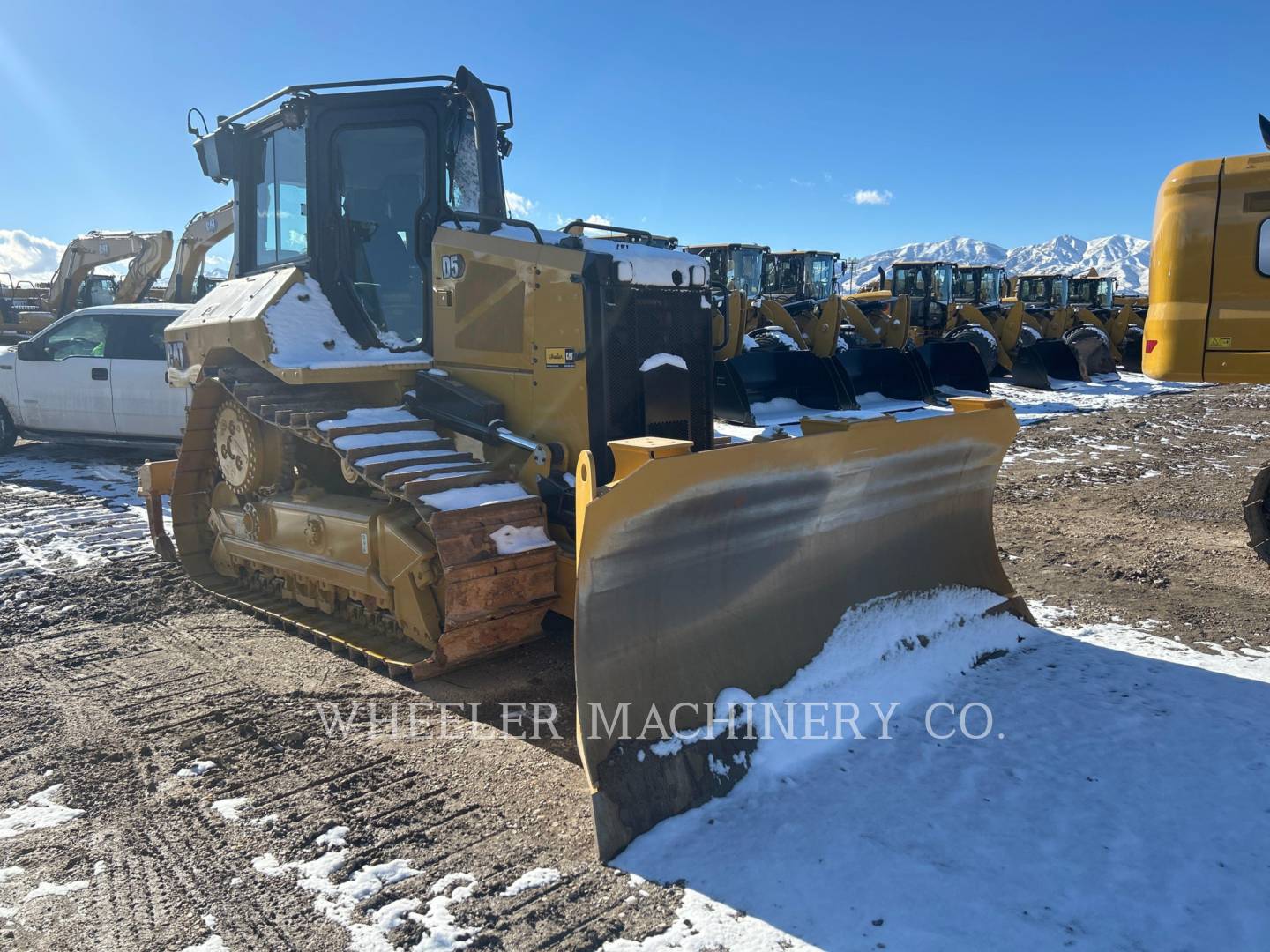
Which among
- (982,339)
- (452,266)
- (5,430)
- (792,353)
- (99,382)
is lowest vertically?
(5,430)

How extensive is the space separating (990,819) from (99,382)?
1030cm

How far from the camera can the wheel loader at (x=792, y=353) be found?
14.2 m

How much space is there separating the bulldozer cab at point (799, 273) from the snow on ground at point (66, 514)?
13.5 meters

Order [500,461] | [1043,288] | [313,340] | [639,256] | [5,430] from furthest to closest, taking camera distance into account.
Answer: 1. [1043,288]
2. [5,430]
3. [313,340]
4. [500,461]
5. [639,256]

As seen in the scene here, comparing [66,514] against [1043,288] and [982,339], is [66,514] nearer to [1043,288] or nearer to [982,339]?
[982,339]

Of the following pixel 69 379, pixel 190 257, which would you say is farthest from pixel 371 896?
pixel 190 257

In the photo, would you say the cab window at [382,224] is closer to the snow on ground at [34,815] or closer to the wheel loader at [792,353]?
the snow on ground at [34,815]

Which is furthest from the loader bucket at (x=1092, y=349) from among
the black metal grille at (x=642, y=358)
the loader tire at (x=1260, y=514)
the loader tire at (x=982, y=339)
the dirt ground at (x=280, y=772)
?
the black metal grille at (x=642, y=358)

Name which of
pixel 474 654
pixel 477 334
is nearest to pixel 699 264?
pixel 477 334

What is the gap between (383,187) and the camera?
5.16 m

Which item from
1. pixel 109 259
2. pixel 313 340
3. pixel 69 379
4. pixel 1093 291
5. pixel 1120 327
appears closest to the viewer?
pixel 313 340

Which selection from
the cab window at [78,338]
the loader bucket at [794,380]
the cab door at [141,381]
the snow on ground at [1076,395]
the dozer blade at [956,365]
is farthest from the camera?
the dozer blade at [956,365]

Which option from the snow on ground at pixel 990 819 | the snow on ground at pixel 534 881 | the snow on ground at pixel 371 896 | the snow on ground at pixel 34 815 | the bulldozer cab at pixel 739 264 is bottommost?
the snow on ground at pixel 34 815

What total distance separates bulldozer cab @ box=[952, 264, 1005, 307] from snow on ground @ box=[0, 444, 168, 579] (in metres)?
22.9
